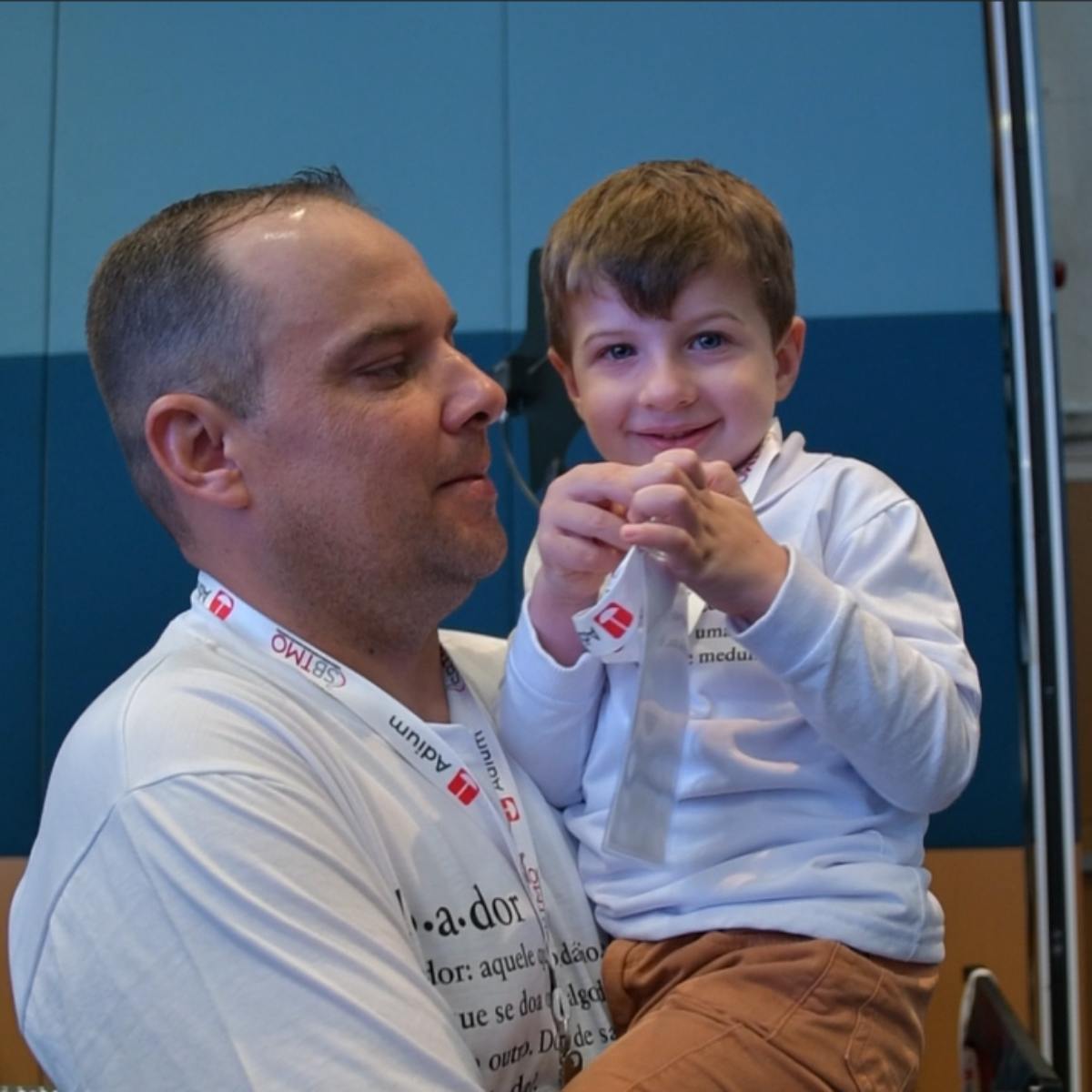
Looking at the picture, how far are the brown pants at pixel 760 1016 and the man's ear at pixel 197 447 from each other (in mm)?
582

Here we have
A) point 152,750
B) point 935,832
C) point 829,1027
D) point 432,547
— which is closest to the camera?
point 152,750

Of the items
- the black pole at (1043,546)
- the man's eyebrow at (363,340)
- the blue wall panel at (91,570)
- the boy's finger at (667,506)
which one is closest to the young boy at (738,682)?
the boy's finger at (667,506)

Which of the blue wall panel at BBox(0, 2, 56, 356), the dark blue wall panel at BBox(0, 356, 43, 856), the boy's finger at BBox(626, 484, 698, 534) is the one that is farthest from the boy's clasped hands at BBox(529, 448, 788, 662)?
the blue wall panel at BBox(0, 2, 56, 356)

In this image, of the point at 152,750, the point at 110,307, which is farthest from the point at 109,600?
the point at 152,750

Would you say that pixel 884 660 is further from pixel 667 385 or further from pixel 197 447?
pixel 197 447

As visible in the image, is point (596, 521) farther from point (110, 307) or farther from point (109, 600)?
point (109, 600)

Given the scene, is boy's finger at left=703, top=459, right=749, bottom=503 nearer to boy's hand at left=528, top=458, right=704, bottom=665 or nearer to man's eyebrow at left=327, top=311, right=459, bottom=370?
boy's hand at left=528, top=458, right=704, bottom=665

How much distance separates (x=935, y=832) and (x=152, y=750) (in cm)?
185

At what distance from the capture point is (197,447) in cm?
117

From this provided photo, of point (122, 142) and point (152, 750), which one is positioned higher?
point (122, 142)

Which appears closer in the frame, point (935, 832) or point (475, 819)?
point (475, 819)

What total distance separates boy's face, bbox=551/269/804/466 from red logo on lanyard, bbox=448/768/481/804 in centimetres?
37

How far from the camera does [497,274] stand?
2.46 metres

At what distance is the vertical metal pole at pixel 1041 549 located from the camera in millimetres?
2137
